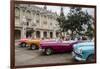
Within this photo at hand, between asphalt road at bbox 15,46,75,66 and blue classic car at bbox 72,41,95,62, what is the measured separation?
0.09 metres

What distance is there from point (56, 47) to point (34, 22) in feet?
1.30

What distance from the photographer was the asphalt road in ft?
6.58

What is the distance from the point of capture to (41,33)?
80.9 inches

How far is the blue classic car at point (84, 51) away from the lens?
2184 millimetres

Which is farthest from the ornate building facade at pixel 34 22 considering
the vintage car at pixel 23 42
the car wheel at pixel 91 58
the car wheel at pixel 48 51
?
the car wheel at pixel 91 58

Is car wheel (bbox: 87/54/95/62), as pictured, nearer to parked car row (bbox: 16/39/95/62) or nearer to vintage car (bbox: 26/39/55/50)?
parked car row (bbox: 16/39/95/62)

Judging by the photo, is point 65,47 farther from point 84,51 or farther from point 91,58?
point 91,58

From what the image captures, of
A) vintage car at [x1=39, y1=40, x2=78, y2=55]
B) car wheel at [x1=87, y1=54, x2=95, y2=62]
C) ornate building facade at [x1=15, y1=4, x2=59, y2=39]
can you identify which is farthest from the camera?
car wheel at [x1=87, y1=54, x2=95, y2=62]

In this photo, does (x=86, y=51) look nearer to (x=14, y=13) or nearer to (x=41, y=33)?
(x=41, y=33)

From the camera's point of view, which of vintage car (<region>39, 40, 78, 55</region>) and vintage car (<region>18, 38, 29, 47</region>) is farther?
vintage car (<region>39, 40, 78, 55</region>)

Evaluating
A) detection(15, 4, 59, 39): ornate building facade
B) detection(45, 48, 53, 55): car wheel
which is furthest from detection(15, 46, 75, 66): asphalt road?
detection(15, 4, 59, 39): ornate building facade

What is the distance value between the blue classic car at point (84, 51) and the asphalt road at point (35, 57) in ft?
0.29

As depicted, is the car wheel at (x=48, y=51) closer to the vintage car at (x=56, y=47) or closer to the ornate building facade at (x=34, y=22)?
the vintage car at (x=56, y=47)

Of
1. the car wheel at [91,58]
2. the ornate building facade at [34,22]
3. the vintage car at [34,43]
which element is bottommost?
the car wheel at [91,58]
